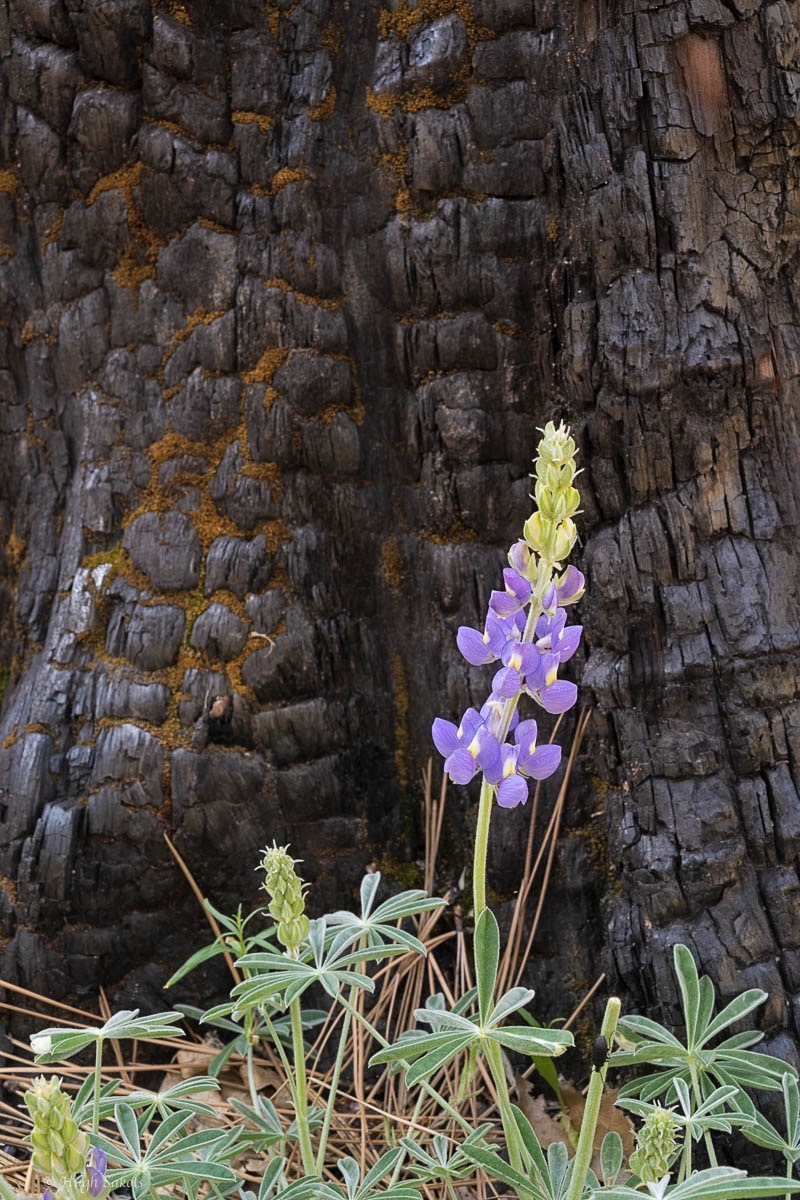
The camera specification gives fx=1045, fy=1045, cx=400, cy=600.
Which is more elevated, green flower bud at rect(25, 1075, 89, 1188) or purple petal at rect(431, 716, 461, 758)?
purple petal at rect(431, 716, 461, 758)

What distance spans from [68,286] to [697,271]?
4.39ft

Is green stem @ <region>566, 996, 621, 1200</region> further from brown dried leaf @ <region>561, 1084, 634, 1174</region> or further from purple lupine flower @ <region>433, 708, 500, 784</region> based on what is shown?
brown dried leaf @ <region>561, 1084, 634, 1174</region>

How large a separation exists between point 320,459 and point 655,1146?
1478mm

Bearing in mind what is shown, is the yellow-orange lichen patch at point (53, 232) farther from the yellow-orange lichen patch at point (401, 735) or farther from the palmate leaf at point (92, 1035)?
the palmate leaf at point (92, 1035)

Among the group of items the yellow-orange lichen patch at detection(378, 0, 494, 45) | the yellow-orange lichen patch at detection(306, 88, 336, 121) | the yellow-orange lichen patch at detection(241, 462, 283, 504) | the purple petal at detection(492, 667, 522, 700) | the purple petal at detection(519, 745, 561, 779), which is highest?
the yellow-orange lichen patch at detection(378, 0, 494, 45)

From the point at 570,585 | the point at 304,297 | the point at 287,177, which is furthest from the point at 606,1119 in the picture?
the point at 287,177

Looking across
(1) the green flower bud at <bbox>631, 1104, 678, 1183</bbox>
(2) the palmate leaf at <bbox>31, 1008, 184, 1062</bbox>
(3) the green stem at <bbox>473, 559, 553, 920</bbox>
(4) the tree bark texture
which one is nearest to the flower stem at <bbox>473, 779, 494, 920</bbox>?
(3) the green stem at <bbox>473, 559, 553, 920</bbox>

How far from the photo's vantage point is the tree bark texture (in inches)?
74.9

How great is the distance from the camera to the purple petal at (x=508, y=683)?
133 cm

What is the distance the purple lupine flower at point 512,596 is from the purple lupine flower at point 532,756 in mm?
156

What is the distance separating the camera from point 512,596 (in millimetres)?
1425

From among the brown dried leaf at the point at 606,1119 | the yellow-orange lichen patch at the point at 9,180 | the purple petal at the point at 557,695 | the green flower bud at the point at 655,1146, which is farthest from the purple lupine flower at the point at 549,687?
the yellow-orange lichen patch at the point at 9,180

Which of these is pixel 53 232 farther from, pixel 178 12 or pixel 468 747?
pixel 468 747

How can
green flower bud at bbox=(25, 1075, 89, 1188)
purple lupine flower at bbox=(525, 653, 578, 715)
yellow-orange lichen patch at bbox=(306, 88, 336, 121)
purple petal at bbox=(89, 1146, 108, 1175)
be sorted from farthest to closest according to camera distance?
yellow-orange lichen patch at bbox=(306, 88, 336, 121) → purple lupine flower at bbox=(525, 653, 578, 715) → purple petal at bbox=(89, 1146, 108, 1175) → green flower bud at bbox=(25, 1075, 89, 1188)
